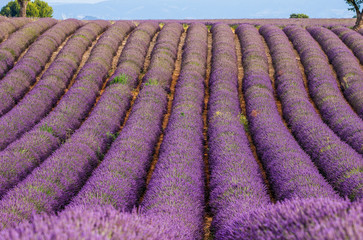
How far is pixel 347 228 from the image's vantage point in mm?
2064

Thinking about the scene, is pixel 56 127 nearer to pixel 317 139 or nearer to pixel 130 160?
pixel 130 160

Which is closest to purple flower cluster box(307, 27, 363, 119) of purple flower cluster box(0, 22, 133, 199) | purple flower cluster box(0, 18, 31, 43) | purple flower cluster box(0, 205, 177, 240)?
purple flower cluster box(0, 22, 133, 199)

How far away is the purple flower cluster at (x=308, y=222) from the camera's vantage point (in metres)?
2.09

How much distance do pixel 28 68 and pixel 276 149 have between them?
10.4 m

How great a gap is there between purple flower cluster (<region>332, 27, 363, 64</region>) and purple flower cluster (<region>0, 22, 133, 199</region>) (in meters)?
11.3

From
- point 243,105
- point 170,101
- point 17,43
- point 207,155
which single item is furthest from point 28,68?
point 207,155

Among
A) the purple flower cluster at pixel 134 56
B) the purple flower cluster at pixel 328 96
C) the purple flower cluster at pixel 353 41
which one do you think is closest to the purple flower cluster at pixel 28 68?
the purple flower cluster at pixel 134 56

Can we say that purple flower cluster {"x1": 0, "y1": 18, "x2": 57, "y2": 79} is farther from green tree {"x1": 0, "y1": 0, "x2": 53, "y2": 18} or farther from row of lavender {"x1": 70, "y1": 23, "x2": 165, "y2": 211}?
green tree {"x1": 0, "y1": 0, "x2": 53, "y2": 18}

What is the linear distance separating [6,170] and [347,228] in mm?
6171

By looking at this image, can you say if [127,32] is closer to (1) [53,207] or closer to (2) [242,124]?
(2) [242,124]

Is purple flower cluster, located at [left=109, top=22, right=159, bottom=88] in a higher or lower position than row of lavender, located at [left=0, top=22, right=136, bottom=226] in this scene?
higher

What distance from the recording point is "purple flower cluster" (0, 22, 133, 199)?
654 centimetres

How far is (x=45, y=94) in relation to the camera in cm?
1091

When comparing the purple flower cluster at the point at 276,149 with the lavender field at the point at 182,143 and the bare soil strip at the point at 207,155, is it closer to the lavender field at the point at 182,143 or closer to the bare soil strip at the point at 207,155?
the lavender field at the point at 182,143
